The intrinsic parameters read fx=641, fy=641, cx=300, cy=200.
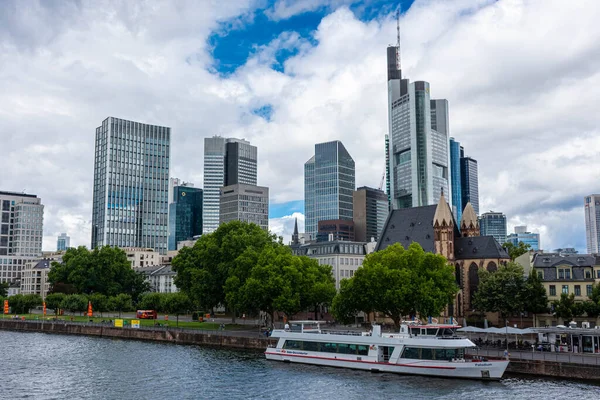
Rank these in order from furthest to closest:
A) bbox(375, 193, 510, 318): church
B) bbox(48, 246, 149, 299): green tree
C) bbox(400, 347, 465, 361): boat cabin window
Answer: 1. bbox(48, 246, 149, 299): green tree
2. bbox(375, 193, 510, 318): church
3. bbox(400, 347, 465, 361): boat cabin window

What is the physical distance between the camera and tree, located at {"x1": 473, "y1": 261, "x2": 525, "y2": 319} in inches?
4491

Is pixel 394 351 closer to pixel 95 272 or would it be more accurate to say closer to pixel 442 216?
pixel 442 216

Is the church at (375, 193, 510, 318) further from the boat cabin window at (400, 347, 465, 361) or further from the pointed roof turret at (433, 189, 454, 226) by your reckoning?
the boat cabin window at (400, 347, 465, 361)

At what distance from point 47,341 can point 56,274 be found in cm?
7197

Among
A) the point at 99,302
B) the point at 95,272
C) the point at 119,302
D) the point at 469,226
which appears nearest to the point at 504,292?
the point at 469,226

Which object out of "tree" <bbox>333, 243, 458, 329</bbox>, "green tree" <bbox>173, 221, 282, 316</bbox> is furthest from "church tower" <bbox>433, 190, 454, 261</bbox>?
"green tree" <bbox>173, 221, 282, 316</bbox>

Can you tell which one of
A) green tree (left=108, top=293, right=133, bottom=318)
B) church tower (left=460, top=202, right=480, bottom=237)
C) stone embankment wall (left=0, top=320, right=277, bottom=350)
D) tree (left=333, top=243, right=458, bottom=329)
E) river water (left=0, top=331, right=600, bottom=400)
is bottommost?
river water (left=0, top=331, right=600, bottom=400)

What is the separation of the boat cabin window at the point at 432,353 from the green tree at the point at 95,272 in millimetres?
121701

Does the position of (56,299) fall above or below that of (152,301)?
above

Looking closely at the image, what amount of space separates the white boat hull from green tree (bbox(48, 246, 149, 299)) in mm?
106870

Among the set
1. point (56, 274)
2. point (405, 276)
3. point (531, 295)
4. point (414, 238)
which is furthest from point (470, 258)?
point (56, 274)

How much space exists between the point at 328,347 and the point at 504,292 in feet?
154

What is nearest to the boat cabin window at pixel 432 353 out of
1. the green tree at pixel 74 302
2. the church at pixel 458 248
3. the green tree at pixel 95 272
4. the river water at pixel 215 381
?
the river water at pixel 215 381

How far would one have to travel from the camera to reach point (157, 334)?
113250 millimetres
